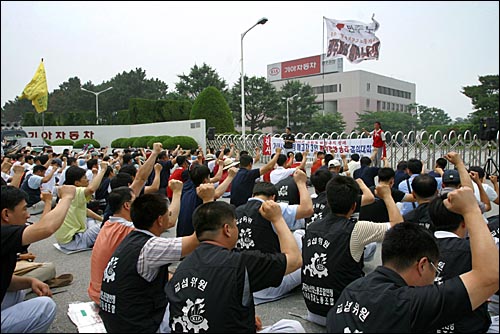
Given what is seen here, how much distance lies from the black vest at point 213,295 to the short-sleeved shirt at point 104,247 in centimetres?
145

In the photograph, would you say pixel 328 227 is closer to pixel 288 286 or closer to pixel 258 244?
pixel 258 244

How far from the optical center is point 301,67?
207 feet

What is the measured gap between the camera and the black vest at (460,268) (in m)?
2.72

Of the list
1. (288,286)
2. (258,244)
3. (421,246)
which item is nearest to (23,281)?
(258,244)

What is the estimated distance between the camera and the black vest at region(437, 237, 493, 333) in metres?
2.72

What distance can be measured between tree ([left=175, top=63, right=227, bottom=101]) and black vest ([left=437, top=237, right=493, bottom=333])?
4610 cm

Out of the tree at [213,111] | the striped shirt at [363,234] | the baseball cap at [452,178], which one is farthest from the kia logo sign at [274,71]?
the striped shirt at [363,234]

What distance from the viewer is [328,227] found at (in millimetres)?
3518

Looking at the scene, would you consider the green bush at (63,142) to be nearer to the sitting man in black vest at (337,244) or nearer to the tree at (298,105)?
the tree at (298,105)

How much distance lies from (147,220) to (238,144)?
61.2ft

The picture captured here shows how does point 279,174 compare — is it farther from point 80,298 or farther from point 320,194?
point 80,298

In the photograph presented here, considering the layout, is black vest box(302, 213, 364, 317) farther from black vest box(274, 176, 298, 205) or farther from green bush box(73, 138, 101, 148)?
green bush box(73, 138, 101, 148)

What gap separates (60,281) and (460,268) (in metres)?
4.40

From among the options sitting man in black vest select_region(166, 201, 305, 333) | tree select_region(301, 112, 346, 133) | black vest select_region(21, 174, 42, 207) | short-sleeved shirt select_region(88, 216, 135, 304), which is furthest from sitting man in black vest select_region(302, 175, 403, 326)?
tree select_region(301, 112, 346, 133)
